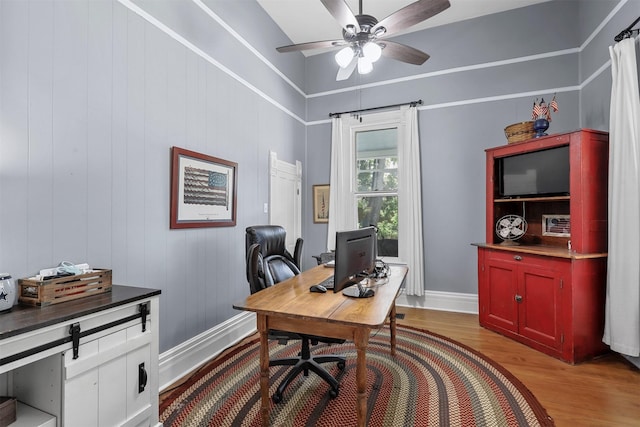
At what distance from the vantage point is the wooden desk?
148 cm

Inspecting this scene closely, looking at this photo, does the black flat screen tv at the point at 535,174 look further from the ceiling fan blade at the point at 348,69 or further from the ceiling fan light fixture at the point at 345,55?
the ceiling fan light fixture at the point at 345,55

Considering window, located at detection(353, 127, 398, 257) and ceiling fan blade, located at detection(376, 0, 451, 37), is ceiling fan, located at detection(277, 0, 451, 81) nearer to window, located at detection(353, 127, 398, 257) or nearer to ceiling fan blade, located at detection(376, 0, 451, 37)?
ceiling fan blade, located at detection(376, 0, 451, 37)

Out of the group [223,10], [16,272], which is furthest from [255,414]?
[223,10]

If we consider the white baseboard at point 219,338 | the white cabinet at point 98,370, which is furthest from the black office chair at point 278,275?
the white baseboard at point 219,338

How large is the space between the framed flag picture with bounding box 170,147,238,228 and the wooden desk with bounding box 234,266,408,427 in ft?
3.28

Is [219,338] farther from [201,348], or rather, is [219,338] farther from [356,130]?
[356,130]

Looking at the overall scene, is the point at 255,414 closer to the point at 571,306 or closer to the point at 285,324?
the point at 285,324

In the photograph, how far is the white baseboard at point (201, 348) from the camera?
220cm

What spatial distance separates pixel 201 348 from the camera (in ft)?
8.31

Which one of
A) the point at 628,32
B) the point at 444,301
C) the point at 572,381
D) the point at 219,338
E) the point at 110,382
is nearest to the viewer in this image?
the point at 110,382

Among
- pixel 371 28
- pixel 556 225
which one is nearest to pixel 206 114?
pixel 371 28

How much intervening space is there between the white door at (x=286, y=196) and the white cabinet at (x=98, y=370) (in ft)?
7.16

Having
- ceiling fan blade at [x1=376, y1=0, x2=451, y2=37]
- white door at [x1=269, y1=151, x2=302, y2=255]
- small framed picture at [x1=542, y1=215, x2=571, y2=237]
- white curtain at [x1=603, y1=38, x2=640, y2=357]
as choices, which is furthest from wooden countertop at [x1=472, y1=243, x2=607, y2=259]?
white door at [x1=269, y1=151, x2=302, y2=255]

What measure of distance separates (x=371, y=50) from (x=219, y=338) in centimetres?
273
